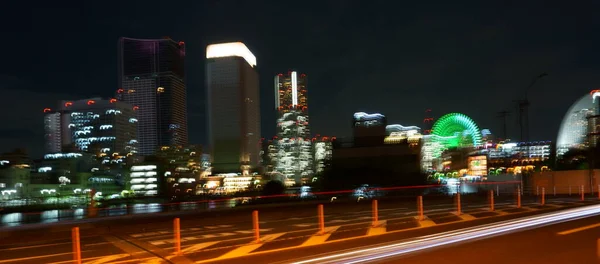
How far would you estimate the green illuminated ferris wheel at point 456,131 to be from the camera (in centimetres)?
10325

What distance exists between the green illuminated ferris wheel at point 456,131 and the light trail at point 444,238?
274ft

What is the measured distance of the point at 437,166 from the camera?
151 metres

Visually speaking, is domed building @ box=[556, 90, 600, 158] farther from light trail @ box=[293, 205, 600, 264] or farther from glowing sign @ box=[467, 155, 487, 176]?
light trail @ box=[293, 205, 600, 264]

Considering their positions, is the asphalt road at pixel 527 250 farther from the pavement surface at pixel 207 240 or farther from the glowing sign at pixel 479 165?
the glowing sign at pixel 479 165

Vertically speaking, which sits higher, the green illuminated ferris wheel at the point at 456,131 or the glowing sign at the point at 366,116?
the glowing sign at the point at 366,116

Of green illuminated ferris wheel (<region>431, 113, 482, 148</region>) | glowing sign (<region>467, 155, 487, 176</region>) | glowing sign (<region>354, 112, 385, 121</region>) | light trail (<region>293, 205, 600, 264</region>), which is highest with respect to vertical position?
glowing sign (<region>354, 112, 385, 121</region>)

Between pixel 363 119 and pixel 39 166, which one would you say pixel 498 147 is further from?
pixel 39 166

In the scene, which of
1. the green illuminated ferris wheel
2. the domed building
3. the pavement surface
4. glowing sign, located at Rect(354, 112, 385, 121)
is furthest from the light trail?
Result: the domed building

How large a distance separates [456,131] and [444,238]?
9800 cm

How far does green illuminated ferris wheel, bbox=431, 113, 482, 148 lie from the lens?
339 feet

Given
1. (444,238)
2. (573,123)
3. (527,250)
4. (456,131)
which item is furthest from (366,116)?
(527,250)

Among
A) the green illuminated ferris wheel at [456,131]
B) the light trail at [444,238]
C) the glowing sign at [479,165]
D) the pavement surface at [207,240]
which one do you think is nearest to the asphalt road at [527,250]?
the light trail at [444,238]

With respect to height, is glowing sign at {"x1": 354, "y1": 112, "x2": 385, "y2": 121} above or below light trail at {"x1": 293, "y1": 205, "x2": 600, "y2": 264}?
above

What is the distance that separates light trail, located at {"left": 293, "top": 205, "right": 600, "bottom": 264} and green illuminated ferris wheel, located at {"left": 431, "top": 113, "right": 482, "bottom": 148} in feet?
274
